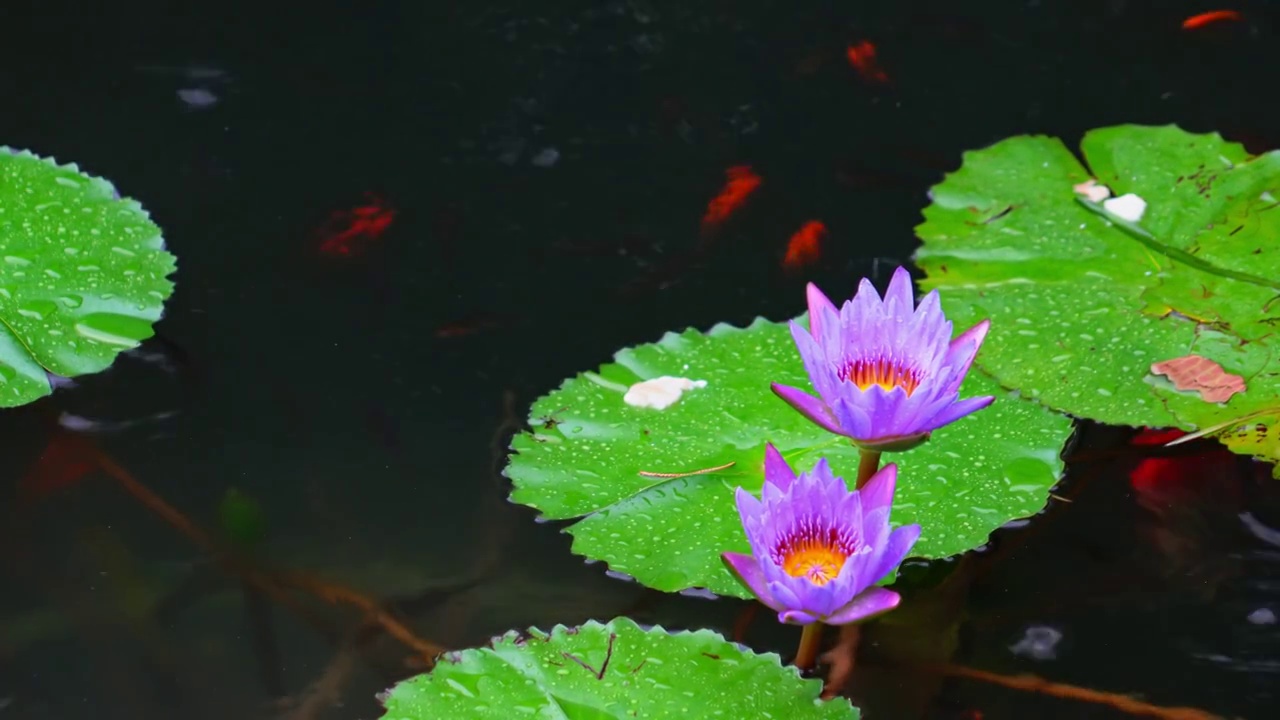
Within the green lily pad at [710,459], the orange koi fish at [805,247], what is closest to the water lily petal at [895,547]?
the green lily pad at [710,459]

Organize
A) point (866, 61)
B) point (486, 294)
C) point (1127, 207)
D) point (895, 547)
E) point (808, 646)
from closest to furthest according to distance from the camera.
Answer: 1. point (895, 547)
2. point (808, 646)
3. point (1127, 207)
4. point (486, 294)
5. point (866, 61)

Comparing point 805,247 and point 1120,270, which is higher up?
point 1120,270

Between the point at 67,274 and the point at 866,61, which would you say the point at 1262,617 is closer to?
the point at 866,61

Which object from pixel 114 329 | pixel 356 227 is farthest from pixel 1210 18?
pixel 114 329

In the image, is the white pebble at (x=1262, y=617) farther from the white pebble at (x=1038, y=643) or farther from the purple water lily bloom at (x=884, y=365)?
the purple water lily bloom at (x=884, y=365)

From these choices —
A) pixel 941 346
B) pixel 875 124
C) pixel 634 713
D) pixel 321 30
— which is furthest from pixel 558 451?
pixel 321 30

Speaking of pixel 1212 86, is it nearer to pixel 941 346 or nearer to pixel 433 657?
pixel 941 346

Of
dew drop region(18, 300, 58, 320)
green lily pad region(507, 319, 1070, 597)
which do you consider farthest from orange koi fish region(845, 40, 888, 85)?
dew drop region(18, 300, 58, 320)
